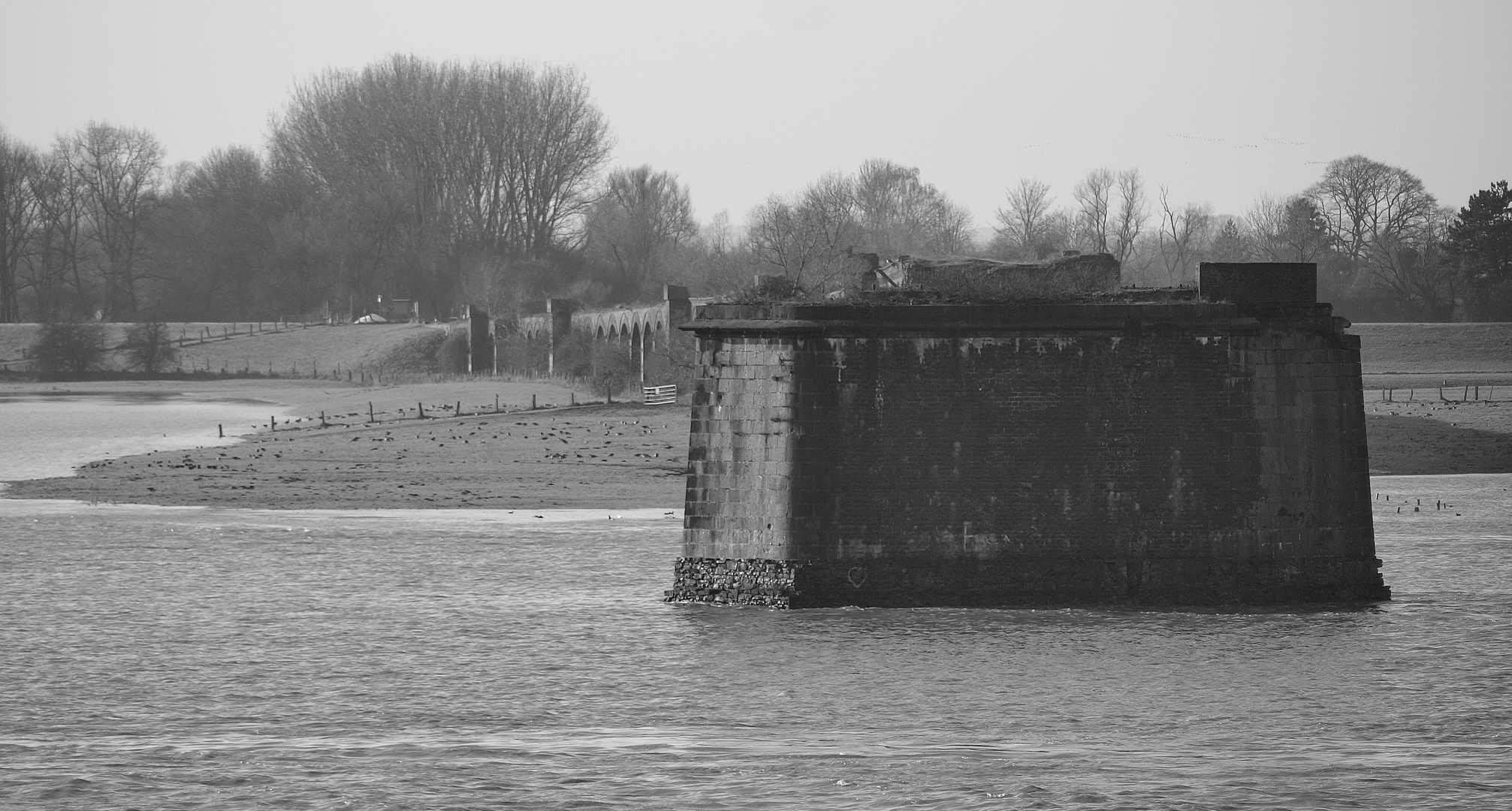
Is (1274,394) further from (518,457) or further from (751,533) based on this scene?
(518,457)

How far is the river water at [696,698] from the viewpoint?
573 inches

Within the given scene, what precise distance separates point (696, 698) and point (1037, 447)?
244 inches

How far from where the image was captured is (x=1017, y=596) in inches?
843

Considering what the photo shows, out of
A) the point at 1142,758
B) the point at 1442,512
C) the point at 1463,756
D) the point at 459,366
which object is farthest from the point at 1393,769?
the point at 459,366

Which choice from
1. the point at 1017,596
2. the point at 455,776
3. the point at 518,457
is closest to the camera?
the point at 455,776

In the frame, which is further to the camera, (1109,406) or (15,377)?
(15,377)

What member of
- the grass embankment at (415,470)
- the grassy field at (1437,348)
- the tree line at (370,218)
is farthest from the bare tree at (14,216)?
the grassy field at (1437,348)

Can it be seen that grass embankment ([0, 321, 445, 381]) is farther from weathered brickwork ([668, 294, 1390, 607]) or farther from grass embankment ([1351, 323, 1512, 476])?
weathered brickwork ([668, 294, 1390, 607])

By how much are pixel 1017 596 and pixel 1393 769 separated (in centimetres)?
691

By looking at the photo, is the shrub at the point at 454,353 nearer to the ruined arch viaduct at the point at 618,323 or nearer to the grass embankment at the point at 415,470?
the ruined arch viaduct at the point at 618,323

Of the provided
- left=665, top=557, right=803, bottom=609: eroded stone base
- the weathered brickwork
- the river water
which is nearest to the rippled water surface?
the river water

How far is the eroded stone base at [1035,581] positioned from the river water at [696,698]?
32 cm

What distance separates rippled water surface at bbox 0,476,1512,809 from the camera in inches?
573

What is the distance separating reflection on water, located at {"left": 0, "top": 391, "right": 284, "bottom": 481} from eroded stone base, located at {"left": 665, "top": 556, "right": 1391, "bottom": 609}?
87.5ft
